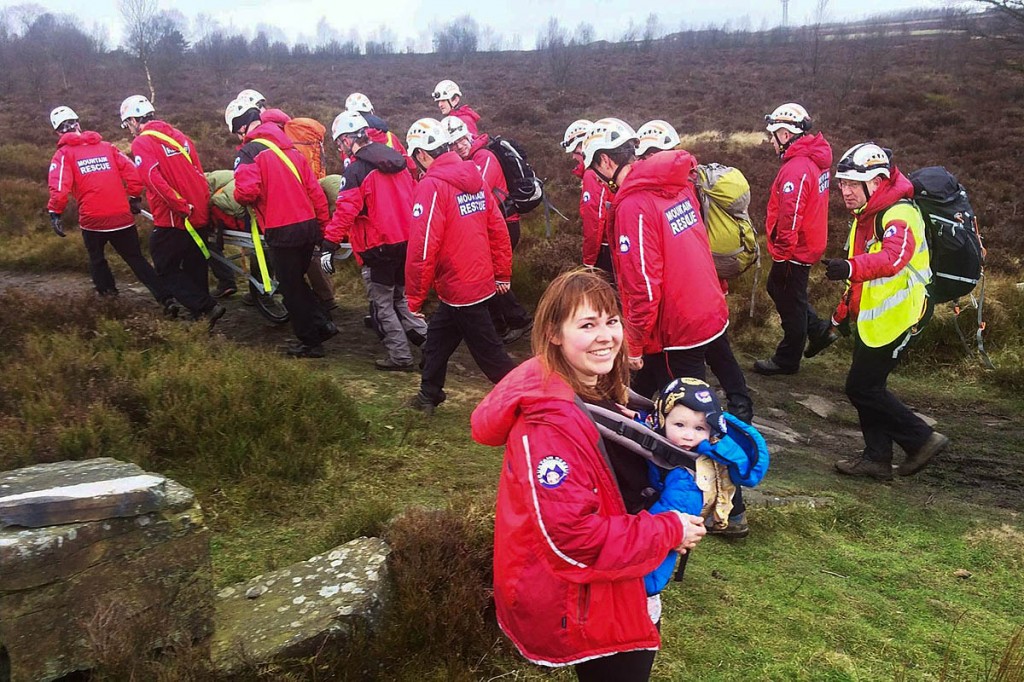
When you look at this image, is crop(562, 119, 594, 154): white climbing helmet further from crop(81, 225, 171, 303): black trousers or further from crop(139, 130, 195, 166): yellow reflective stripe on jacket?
crop(81, 225, 171, 303): black trousers

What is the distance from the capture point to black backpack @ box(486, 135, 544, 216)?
7.14 m

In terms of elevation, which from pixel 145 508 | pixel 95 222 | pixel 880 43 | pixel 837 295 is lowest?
pixel 837 295

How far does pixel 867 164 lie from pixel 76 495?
4.74 meters

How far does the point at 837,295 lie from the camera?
8922 millimetres

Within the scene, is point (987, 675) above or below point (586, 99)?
below

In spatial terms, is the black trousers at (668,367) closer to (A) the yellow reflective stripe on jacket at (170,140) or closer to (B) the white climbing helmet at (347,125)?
(B) the white climbing helmet at (347,125)

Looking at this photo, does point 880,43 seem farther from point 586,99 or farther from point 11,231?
point 11,231

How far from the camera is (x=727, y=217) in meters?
5.57

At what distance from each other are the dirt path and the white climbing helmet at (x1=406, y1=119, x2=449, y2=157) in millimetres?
2166

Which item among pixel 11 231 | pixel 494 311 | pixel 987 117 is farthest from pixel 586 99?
pixel 494 311

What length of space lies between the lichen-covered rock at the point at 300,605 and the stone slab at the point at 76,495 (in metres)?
0.60

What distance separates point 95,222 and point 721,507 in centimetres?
753

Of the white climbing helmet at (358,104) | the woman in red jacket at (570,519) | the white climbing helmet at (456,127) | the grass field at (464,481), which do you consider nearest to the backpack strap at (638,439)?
the woman in red jacket at (570,519)

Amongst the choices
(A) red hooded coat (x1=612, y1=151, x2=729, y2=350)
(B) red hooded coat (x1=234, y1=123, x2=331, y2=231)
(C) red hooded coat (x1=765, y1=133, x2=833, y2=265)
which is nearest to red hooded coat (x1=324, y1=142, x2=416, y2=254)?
(B) red hooded coat (x1=234, y1=123, x2=331, y2=231)
